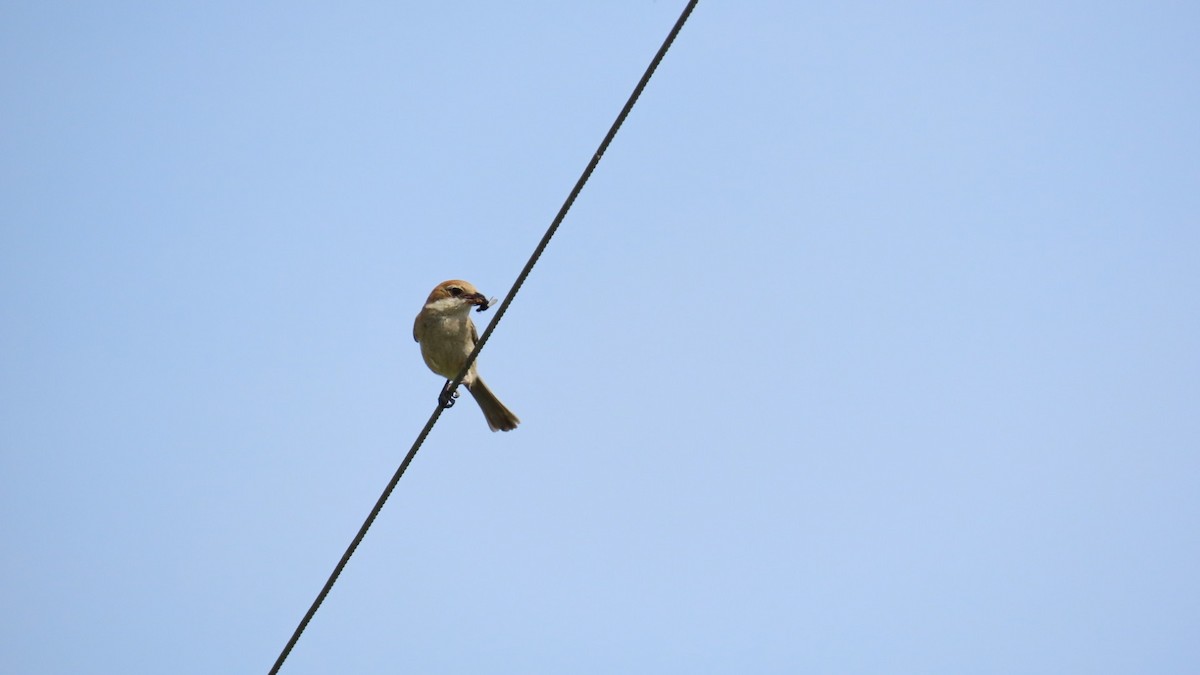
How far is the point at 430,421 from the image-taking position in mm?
4910

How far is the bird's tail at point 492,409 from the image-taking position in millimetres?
9266

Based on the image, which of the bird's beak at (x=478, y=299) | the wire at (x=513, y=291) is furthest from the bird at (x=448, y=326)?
the wire at (x=513, y=291)

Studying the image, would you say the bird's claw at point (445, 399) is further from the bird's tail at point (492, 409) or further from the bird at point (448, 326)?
the bird's tail at point (492, 409)

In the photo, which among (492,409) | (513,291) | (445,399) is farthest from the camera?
(492,409)

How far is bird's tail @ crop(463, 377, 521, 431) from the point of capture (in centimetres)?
927

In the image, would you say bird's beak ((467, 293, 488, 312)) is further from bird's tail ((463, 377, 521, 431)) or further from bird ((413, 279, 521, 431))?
bird's tail ((463, 377, 521, 431))

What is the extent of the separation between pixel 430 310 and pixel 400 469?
3.89 m

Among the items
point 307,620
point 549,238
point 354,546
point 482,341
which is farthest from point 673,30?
point 307,620

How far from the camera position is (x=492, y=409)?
30.6 ft

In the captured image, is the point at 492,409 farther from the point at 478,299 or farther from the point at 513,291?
the point at 513,291

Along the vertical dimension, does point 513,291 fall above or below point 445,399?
above

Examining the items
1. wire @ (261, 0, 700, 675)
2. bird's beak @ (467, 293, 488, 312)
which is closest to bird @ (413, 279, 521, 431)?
bird's beak @ (467, 293, 488, 312)

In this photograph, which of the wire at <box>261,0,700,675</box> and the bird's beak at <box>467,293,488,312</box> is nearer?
the wire at <box>261,0,700,675</box>

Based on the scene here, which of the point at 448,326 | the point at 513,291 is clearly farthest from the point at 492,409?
the point at 513,291
